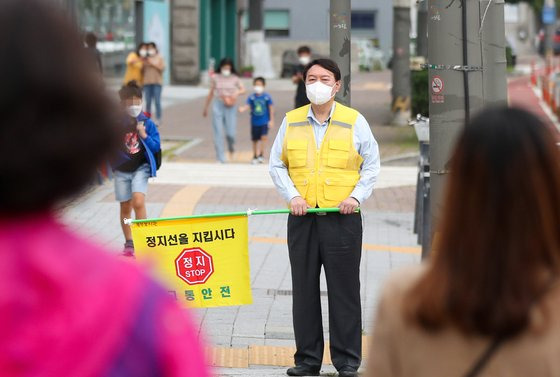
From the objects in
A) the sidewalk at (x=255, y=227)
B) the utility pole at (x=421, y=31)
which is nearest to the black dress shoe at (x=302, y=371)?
the sidewalk at (x=255, y=227)

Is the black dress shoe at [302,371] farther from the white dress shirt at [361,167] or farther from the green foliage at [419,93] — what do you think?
the green foliage at [419,93]

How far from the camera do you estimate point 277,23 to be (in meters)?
65.2

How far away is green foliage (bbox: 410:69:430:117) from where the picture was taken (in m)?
23.4

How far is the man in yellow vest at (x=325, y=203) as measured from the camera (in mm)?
7258

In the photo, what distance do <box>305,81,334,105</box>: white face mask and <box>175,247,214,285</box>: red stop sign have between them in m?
1.14

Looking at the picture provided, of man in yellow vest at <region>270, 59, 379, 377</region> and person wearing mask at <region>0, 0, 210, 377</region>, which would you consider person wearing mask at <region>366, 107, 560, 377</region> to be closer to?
person wearing mask at <region>0, 0, 210, 377</region>

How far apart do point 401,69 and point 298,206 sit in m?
19.4

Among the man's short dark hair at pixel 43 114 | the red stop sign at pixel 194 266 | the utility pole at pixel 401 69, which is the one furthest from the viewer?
the utility pole at pixel 401 69

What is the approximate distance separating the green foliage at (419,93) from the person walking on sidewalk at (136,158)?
1277 cm

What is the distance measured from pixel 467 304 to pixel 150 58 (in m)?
23.1

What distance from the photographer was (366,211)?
47.6 ft

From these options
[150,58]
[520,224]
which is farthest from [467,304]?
[150,58]

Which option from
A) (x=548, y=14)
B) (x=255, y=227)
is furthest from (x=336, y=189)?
(x=548, y=14)

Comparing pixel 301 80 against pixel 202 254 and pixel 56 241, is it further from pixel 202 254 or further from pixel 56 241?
pixel 56 241
